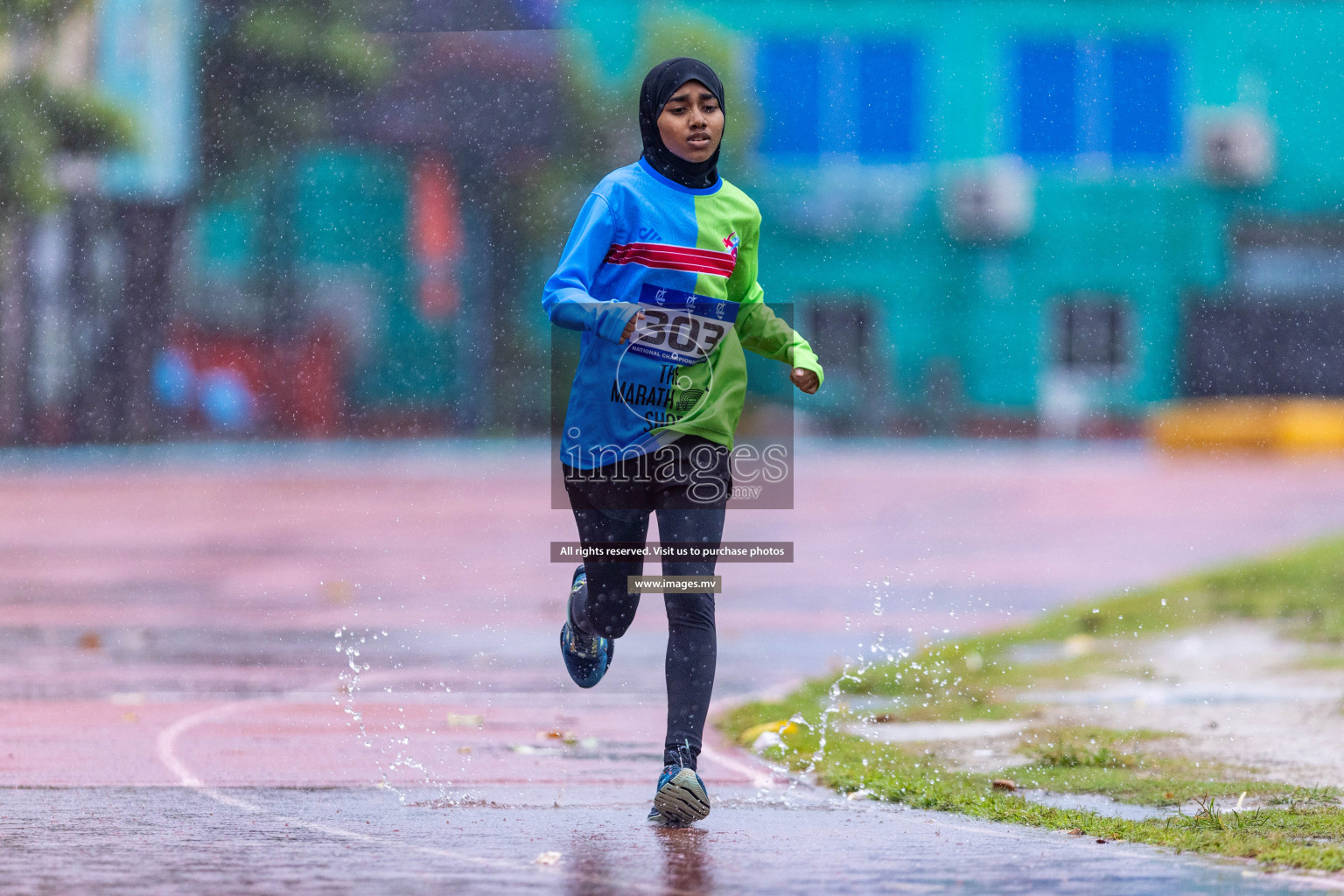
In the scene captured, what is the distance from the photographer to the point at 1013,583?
42.8 feet

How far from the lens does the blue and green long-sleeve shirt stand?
5297 mm

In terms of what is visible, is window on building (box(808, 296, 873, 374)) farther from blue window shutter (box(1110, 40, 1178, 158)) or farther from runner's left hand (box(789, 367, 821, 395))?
runner's left hand (box(789, 367, 821, 395))

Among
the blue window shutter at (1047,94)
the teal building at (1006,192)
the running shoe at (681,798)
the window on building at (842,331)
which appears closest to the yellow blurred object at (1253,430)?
the teal building at (1006,192)

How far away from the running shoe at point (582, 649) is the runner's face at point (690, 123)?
1.26 meters

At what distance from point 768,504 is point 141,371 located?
25851 millimetres

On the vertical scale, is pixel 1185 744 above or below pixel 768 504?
below

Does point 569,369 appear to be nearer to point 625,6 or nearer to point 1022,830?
point 625,6

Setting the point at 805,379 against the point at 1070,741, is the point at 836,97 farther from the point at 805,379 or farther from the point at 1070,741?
the point at 805,379

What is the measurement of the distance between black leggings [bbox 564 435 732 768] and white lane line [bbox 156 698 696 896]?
2.34 ft

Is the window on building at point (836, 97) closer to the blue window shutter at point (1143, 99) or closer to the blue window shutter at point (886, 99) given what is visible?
the blue window shutter at point (886, 99)

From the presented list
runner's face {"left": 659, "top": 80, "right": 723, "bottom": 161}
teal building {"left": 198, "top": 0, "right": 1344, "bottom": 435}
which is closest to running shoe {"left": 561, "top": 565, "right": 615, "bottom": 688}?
runner's face {"left": 659, "top": 80, "right": 723, "bottom": 161}

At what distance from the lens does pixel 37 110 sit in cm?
2842

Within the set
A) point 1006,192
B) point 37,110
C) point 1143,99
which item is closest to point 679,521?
point 37,110

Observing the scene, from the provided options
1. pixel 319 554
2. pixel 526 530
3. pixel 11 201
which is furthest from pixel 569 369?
pixel 319 554
